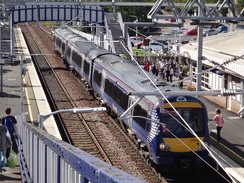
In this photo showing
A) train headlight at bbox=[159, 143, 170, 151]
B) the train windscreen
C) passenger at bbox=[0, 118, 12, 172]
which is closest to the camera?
passenger at bbox=[0, 118, 12, 172]

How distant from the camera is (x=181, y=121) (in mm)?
15766

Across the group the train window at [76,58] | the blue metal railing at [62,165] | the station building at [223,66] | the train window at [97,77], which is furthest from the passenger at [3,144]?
the train window at [76,58]

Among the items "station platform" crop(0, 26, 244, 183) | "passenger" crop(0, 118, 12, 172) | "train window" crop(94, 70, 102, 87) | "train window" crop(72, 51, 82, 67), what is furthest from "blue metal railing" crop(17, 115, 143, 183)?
"train window" crop(72, 51, 82, 67)

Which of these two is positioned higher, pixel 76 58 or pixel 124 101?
pixel 76 58

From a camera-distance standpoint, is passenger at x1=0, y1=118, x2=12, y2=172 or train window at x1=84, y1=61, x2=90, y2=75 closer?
passenger at x1=0, y1=118, x2=12, y2=172

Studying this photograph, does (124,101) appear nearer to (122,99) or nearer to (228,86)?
(122,99)

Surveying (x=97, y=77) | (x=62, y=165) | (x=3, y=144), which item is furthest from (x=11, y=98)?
(x=62, y=165)

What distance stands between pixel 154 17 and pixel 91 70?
10.3 metres

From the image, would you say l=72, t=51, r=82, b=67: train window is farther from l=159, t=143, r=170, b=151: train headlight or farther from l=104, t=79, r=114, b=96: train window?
l=159, t=143, r=170, b=151: train headlight

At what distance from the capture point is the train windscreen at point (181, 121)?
15656 millimetres

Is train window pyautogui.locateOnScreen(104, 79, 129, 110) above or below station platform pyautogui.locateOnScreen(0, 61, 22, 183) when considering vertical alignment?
above

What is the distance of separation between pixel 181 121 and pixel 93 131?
7.28 m

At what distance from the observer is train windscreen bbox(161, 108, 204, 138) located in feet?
51.4

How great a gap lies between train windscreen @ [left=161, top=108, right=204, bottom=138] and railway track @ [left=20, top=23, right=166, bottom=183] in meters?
1.36
